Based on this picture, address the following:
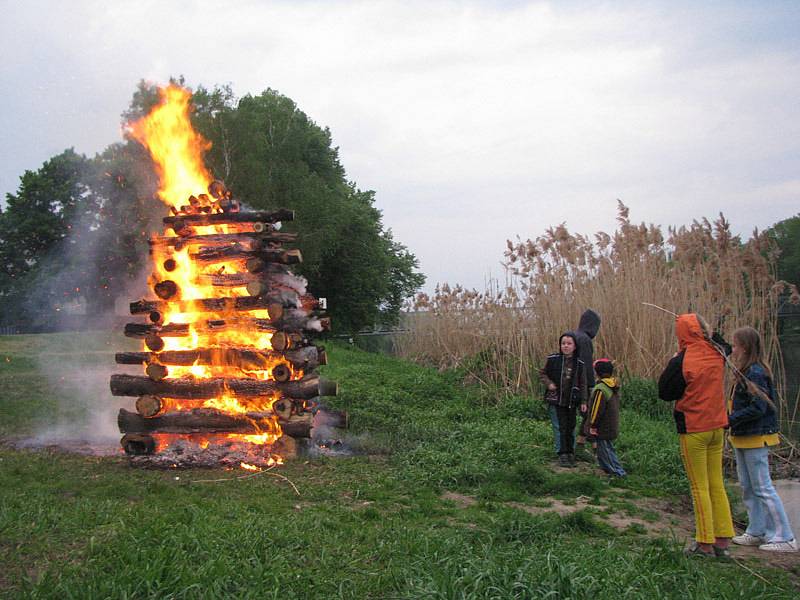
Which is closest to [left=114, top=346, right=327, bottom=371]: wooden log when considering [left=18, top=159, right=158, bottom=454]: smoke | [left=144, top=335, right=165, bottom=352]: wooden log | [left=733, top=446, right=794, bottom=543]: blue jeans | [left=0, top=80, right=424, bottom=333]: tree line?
[left=144, top=335, right=165, bottom=352]: wooden log

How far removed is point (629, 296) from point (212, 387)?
686cm

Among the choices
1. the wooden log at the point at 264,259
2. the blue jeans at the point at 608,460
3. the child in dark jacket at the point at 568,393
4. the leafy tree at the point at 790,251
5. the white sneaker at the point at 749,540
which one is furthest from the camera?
the leafy tree at the point at 790,251

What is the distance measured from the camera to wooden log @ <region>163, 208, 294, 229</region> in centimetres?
874

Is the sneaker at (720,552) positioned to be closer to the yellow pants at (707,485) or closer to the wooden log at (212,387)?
the yellow pants at (707,485)

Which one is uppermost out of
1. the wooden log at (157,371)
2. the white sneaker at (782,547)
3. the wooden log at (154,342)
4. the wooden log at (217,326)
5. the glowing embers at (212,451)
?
the wooden log at (217,326)

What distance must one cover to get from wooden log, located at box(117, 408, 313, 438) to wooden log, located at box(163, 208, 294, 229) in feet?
7.64

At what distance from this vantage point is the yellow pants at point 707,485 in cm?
530

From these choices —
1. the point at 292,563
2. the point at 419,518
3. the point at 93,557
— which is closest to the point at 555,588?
the point at 292,563

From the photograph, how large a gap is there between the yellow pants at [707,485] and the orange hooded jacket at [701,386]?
0.09 metres

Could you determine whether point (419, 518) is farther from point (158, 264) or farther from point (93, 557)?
point (158, 264)

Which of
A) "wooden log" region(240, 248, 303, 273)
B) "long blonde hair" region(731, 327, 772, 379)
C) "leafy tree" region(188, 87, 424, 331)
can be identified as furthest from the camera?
"leafy tree" region(188, 87, 424, 331)

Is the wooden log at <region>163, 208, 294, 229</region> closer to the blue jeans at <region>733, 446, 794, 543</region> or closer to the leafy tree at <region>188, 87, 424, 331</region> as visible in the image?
the blue jeans at <region>733, 446, 794, 543</region>

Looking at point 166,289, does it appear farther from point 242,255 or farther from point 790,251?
point 790,251

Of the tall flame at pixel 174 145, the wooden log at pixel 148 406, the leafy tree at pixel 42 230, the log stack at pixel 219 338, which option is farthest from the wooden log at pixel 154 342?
the leafy tree at pixel 42 230
